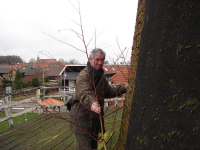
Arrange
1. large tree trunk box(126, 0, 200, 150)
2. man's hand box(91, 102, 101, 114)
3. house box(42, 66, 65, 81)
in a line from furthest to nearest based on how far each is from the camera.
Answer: house box(42, 66, 65, 81)
man's hand box(91, 102, 101, 114)
large tree trunk box(126, 0, 200, 150)

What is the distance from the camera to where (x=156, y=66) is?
103 centimetres

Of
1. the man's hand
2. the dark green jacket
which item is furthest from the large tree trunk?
the dark green jacket

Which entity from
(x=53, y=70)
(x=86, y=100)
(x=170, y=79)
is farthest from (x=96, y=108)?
(x=53, y=70)

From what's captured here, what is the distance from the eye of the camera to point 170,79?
0.90 meters

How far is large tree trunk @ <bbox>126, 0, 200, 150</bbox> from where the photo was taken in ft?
2.53

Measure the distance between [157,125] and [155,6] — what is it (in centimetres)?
93

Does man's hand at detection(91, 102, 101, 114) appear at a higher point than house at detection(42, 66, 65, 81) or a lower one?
lower

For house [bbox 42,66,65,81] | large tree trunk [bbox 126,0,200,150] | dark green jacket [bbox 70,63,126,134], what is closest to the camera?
large tree trunk [bbox 126,0,200,150]

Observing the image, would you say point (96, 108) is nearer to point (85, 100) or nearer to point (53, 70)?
point (85, 100)

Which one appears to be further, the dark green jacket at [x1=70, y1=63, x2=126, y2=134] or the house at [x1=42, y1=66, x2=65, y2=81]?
the house at [x1=42, y1=66, x2=65, y2=81]

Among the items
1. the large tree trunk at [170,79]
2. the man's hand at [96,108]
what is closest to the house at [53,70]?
the man's hand at [96,108]

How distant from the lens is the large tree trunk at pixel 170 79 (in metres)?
0.77

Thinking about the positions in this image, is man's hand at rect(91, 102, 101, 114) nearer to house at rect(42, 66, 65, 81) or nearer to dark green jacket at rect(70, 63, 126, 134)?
dark green jacket at rect(70, 63, 126, 134)

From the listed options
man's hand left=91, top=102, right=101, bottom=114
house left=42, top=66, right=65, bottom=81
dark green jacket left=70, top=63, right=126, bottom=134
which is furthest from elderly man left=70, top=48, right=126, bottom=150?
house left=42, top=66, right=65, bottom=81
